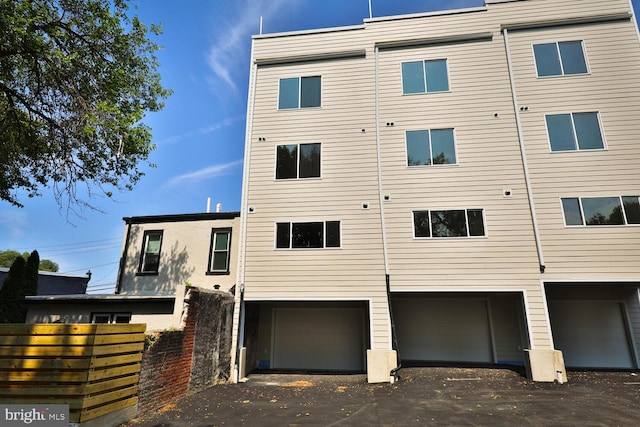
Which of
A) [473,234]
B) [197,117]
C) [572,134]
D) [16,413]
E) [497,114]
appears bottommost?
[16,413]

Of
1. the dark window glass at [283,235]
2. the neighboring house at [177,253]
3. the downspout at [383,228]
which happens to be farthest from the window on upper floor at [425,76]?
the neighboring house at [177,253]

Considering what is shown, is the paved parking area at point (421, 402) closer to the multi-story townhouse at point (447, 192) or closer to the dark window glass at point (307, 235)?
the multi-story townhouse at point (447, 192)

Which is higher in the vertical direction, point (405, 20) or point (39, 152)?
point (405, 20)

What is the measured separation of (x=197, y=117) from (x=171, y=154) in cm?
237

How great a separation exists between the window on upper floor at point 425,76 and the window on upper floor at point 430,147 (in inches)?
69.2

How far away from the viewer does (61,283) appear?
19109 mm

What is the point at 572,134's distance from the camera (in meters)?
11.4

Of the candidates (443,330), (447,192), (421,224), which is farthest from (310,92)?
(443,330)

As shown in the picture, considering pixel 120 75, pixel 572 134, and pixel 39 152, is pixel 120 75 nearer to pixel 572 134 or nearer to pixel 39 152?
pixel 39 152

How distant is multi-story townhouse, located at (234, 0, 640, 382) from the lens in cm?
1066

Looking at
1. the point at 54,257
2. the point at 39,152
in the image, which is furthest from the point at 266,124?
the point at 54,257

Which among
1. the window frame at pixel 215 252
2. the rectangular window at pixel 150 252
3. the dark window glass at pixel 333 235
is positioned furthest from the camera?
the rectangular window at pixel 150 252

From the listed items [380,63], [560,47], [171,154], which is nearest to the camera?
[560,47]

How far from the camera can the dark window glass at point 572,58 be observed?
11.9 metres
